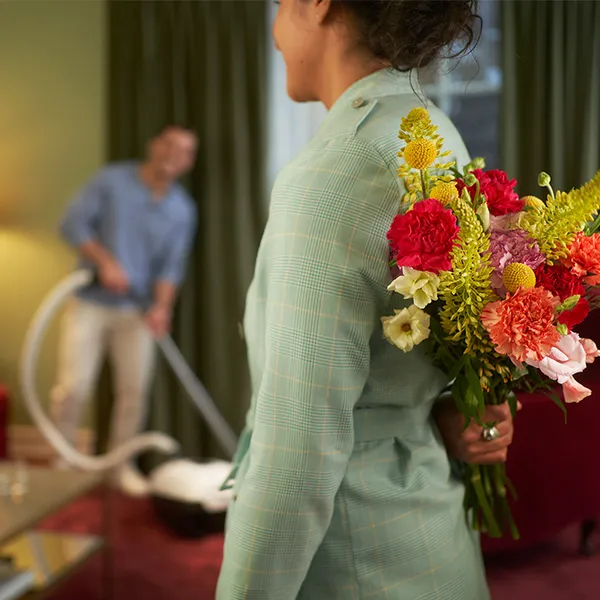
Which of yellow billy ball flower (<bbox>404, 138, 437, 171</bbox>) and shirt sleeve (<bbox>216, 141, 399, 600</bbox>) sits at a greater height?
yellow billy ball flower (<bbox>404, 138, 437, 171</bbox>)

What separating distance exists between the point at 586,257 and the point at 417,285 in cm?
18

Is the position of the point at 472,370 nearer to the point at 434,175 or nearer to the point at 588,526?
the point at 434,175

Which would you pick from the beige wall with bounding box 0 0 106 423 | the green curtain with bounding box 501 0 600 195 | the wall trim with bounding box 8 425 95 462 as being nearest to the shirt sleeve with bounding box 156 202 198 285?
the beige wall with bounding box 0 0 106 423

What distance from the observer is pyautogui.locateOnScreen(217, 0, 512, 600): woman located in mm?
747

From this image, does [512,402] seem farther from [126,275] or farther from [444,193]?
[126,275]

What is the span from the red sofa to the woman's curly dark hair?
49 cm

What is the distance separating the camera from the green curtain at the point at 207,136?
3.86 m

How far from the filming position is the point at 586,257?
75 centimetres

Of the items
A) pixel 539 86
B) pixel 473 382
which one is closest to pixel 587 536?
pixel 473 382

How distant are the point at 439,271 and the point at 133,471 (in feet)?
11.0

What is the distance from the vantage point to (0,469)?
2.41 m

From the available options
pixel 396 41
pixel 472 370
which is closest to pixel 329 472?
pixel 472 370

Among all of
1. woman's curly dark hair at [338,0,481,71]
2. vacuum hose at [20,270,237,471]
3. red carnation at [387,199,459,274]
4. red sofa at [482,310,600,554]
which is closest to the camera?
red carnation at [387,199,459,274]

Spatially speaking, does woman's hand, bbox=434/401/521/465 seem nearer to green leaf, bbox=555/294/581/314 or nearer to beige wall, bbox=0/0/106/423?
green leaf, bbox=555/294/581/314
